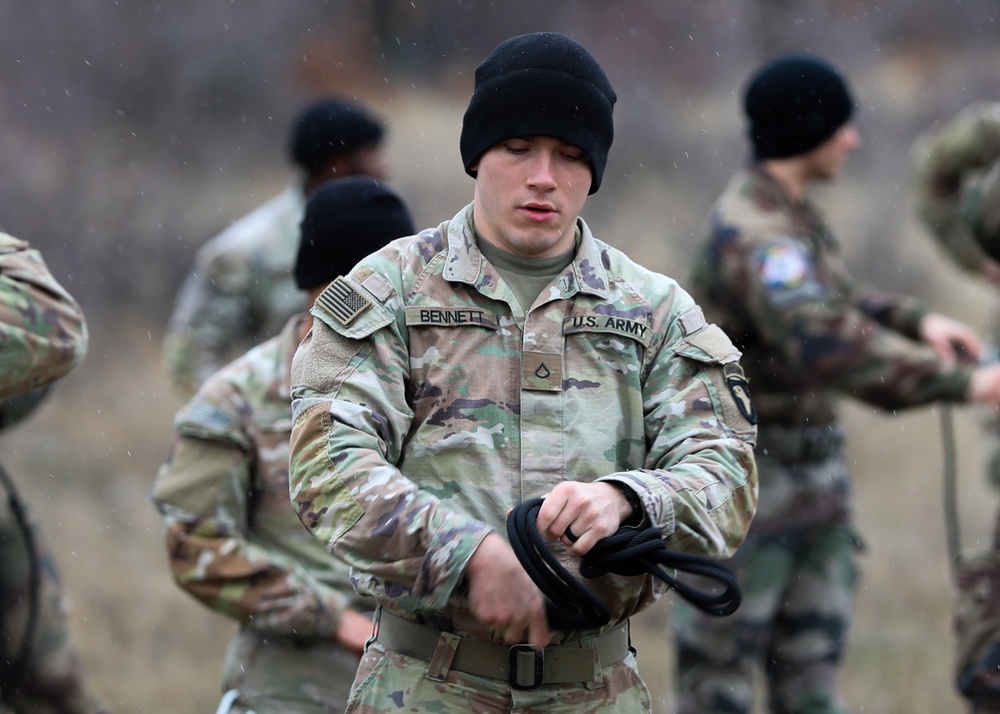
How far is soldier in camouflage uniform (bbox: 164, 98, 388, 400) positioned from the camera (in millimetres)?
6016

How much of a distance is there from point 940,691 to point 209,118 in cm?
1260

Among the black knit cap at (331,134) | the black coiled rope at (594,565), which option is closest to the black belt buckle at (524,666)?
the black coiled rope at (594,565)

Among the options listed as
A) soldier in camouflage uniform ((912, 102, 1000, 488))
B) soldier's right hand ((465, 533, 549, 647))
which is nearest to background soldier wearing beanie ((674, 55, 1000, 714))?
soldier in camouflage uniform ((912, 102, 1000, 488))

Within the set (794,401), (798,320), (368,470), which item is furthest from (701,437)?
(794,401)

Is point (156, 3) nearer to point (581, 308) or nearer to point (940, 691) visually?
point (940, 691)

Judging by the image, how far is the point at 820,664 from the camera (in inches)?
204

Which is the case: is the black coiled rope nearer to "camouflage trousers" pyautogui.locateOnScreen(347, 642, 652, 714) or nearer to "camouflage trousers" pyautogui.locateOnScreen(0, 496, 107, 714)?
"camouflage trousers" pyautogui.locateOnScreen(347, 642, 652, 714)

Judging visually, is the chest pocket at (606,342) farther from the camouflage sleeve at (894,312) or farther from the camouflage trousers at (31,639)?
the camouflage sleeve at (894,312)

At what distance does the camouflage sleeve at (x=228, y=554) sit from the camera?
365cm

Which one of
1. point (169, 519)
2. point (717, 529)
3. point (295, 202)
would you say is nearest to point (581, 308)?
point (717, 529)

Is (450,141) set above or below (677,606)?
above

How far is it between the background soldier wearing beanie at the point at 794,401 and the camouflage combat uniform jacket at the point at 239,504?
191cm

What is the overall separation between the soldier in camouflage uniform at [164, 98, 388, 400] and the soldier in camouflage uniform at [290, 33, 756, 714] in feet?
10.3

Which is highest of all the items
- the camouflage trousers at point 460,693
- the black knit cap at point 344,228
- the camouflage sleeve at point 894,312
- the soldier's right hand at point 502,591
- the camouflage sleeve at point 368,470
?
the camouflage sleeve at point 894,312
